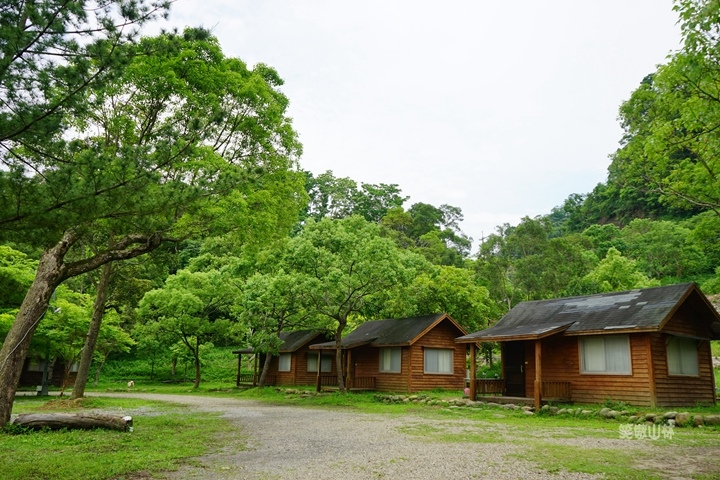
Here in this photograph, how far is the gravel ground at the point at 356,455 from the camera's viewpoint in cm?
634

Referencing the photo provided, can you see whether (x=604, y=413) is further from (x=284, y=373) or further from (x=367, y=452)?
(x=284, y=373)

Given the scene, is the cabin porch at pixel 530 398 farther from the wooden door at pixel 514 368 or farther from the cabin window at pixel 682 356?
the cabin window at pixel 682 356

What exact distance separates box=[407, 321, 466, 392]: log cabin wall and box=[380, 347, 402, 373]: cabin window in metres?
1.05

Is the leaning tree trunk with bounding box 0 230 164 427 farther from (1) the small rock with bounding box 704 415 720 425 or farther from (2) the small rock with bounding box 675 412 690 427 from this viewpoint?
(1) the small rock with bounding box 704 415 720 425

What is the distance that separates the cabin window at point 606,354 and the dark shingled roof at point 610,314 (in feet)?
1.95

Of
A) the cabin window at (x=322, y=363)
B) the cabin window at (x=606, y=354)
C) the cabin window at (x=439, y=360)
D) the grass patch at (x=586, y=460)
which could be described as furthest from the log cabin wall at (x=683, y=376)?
the cabin window at (x=322, y=363)

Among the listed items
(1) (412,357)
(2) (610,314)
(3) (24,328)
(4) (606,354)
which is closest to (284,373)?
(1) (412,357)

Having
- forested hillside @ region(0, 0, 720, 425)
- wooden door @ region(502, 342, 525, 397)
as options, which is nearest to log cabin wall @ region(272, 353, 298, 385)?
forested hillside @ region(0, 0, 720, 425)

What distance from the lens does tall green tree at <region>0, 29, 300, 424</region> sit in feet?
19.5

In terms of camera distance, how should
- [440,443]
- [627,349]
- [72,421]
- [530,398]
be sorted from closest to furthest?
[440,443], [72,421], [627,349], [530,398]

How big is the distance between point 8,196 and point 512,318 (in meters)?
18.2

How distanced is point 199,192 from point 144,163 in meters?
1.04

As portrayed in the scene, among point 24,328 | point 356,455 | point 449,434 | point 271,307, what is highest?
point 271,307

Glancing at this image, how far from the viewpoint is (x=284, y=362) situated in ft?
102
